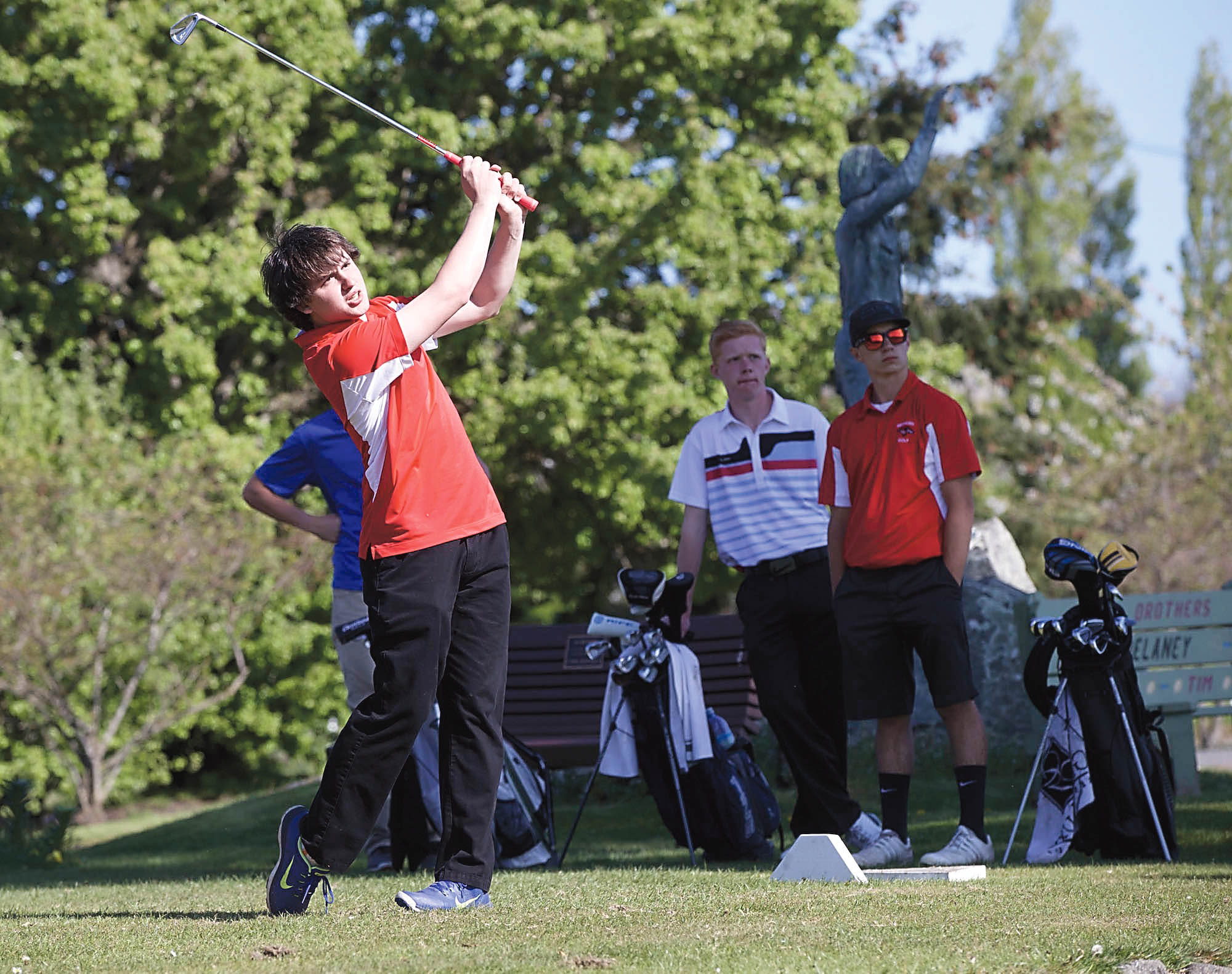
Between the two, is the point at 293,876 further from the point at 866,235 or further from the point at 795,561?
the point at 866,235

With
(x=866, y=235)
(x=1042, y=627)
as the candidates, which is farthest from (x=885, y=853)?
(x=866, y=235)

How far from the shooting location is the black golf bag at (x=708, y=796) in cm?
611

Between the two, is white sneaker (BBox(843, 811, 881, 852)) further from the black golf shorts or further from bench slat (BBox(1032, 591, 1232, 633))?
bench slat (BBox(1032, 591, 1232, 633))

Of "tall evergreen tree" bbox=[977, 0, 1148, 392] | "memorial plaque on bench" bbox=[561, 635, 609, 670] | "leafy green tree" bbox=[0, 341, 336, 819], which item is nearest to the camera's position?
"memorial plaque on bench" bbox=[561, 635, 609, 670]

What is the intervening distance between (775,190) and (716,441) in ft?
43.6

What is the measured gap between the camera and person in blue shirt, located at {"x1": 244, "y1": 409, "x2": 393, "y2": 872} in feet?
20.6

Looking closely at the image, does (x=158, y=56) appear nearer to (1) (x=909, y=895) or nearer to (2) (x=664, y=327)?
(2) (x=664, y=327)

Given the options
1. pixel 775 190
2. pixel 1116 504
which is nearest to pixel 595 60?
pixel 775 190

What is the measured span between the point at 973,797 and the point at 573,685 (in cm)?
483

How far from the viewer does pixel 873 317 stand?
5824 mm

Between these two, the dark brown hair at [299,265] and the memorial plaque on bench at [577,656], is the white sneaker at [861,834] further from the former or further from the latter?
the memorial plaque on bench at [577,656]

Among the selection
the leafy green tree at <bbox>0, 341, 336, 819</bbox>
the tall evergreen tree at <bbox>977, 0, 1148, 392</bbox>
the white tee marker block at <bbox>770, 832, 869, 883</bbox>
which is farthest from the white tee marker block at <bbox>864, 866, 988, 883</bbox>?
the tall evergreen tree at <bbox>977, 0, 1148, 392</bbox>

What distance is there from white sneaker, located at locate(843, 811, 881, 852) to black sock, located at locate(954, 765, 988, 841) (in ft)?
1.50

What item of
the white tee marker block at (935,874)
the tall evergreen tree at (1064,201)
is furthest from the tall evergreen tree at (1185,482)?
the white tee marker block at (935,874)
